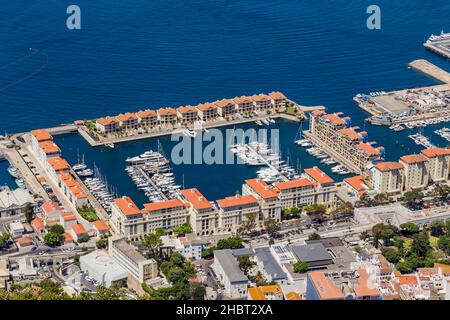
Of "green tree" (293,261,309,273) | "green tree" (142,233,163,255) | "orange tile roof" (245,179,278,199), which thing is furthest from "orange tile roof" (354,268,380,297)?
"green tree" (142,233,163,255)

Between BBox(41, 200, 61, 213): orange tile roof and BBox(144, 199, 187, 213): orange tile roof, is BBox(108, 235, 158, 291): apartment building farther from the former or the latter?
BBox(41, 200, 61, 213): orange tile roof

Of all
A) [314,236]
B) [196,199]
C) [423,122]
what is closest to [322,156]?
[423,122]

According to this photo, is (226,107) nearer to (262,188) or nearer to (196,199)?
(262,188)

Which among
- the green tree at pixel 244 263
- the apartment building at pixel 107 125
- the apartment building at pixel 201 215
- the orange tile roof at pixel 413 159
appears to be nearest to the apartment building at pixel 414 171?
the orange tile roof at pixel 413 159

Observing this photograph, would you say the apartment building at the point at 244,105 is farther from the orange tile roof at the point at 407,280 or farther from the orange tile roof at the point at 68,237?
the orange tile roof at the point at 407,280

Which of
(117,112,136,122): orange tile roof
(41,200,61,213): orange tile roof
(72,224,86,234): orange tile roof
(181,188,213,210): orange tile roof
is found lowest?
(72,224,86,234): orange tile roof
